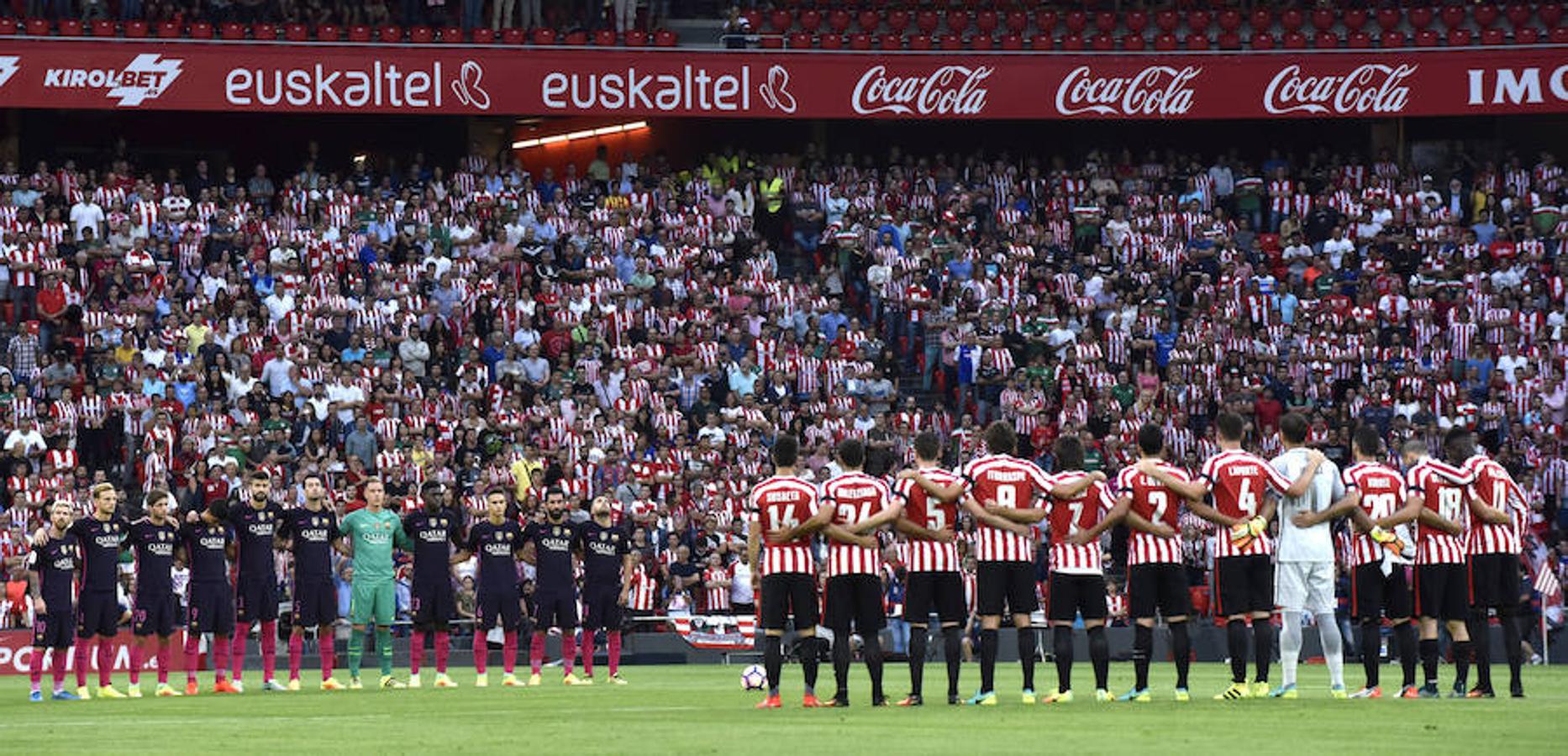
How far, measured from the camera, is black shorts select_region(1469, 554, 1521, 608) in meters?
19.3

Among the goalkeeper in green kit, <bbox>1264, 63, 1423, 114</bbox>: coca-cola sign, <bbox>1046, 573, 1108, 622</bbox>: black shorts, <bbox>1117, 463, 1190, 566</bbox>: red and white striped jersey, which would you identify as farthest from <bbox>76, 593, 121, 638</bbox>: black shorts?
<bbox>1264, 63, 1423, 114</bbox>: coca-cola sign

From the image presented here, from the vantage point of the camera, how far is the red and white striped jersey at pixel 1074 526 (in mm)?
18656

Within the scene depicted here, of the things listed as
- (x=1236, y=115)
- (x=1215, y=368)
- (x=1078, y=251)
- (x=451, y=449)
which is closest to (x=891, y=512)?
(x=451, y=449)

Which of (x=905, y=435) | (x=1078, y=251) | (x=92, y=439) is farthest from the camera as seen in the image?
(x=1078, y=251)

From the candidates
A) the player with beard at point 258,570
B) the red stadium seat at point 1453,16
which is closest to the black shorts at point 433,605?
the player with beard at point 258,570

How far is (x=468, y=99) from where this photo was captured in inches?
1704

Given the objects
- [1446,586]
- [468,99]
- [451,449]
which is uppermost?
[468,99]

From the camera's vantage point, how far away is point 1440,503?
1909 centimetres

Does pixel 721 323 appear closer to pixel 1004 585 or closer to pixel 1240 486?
pixel 1004 585

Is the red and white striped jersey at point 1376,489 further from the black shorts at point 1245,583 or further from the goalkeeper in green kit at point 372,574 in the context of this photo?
the goalkeeper in green kit at point 372,574

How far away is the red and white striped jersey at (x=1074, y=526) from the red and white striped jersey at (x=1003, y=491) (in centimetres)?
19

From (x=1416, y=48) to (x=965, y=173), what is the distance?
26.6ft

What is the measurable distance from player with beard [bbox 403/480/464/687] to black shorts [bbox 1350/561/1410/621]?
894 centimetres

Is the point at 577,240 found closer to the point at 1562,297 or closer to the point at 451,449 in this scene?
the point at 451,449
